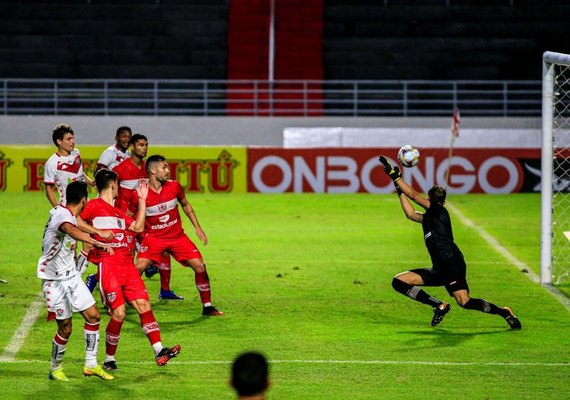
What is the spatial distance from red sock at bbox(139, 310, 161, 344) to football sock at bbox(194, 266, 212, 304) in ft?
9.85

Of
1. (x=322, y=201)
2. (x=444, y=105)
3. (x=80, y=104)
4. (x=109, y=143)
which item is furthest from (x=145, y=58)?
(x=322, y=201)

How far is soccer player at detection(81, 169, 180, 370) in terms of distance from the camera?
10.7 metres

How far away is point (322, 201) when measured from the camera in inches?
1071

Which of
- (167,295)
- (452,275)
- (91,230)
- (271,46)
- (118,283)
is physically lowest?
(167,295)

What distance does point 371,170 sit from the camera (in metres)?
28.8

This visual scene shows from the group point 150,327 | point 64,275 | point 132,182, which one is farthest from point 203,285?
point 64,275

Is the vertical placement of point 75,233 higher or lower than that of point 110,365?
higher

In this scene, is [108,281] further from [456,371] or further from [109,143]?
[109,143]

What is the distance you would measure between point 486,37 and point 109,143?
12.6 meters

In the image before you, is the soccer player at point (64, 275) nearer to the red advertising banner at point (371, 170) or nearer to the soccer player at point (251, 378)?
the soccer player at point (251, 378)

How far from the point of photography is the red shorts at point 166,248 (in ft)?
44.5

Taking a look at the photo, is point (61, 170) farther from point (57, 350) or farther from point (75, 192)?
point (57, 350)

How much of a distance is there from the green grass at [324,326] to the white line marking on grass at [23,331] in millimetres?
88

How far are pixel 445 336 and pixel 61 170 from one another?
5060 millimetres
